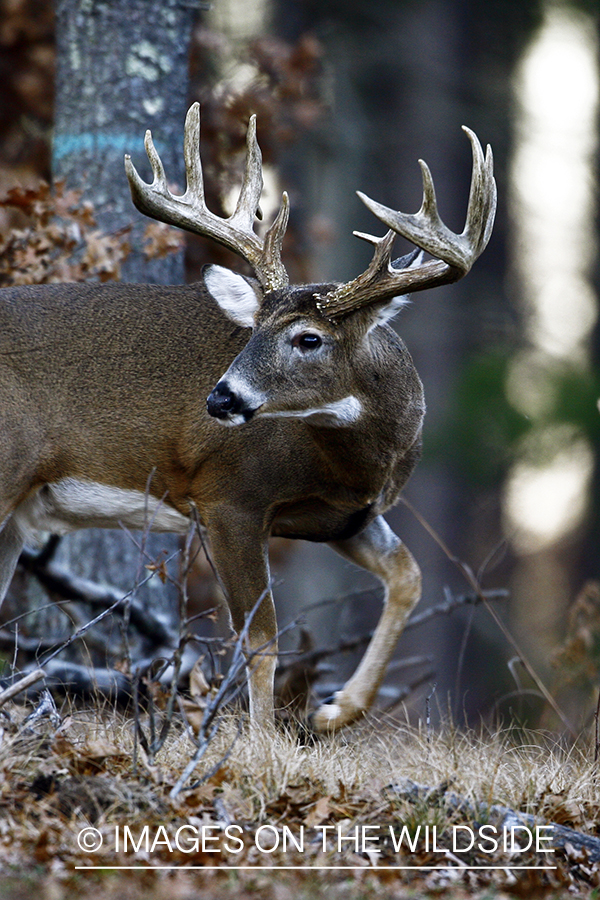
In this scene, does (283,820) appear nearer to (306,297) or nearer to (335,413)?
(335,413)

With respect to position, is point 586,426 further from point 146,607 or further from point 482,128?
point 146,607

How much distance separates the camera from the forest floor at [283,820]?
3451mm

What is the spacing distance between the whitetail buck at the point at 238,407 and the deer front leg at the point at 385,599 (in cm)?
1

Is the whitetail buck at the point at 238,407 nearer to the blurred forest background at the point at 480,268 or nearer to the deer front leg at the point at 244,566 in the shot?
the deer front leg at the point at 244,566

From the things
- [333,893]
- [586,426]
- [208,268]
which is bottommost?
[586,426]

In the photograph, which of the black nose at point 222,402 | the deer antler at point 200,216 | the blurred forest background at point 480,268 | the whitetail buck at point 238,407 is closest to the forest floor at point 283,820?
→ the whitetail buck at point 238,407

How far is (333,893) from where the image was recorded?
3.23 m

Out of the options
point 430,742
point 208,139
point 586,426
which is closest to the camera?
point 430,742

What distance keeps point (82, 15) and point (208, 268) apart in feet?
7.97

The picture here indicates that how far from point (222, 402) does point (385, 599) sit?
1.64m

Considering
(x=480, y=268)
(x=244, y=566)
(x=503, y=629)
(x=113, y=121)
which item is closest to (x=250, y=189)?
(x=113, y=121)

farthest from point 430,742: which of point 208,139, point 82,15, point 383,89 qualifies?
point 383,89

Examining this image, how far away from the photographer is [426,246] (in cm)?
493

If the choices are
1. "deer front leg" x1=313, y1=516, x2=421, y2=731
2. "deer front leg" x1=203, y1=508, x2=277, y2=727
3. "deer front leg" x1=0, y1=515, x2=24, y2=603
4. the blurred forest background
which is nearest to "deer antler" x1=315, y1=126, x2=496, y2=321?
"deer front leg" x1=203, y1=508, x2=277, y2=727
